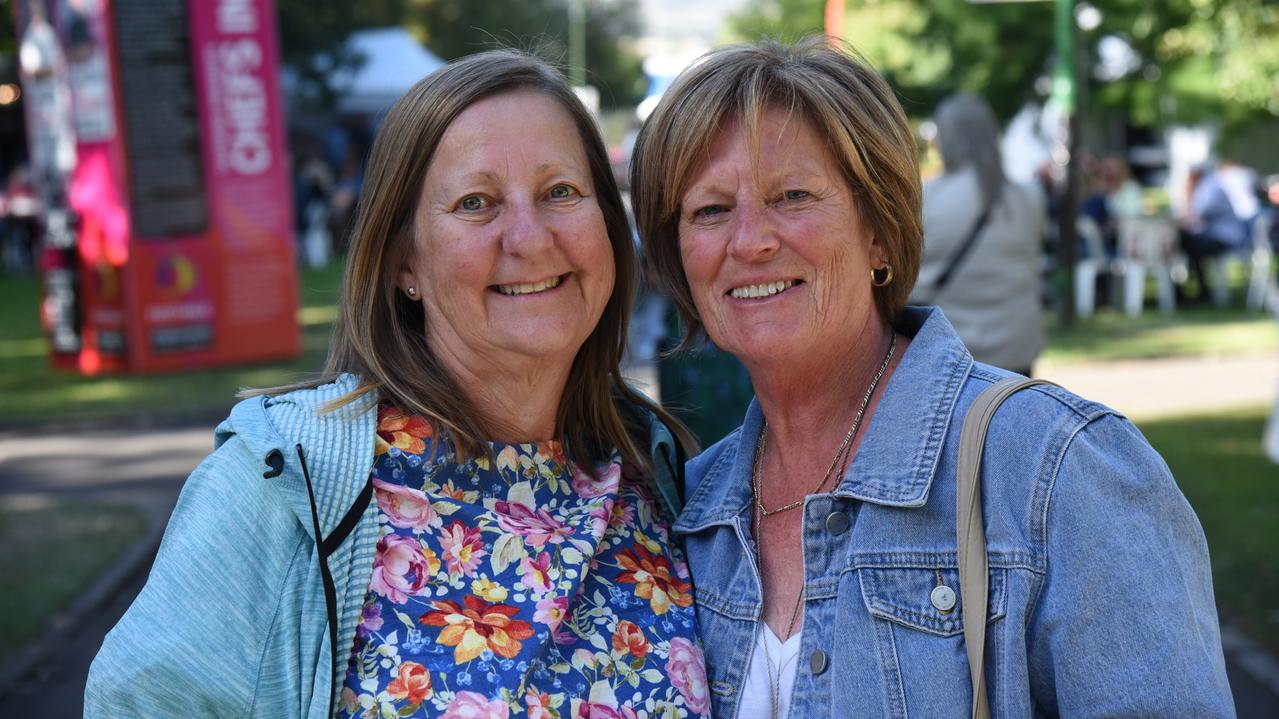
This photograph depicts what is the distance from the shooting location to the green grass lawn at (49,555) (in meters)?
6.60

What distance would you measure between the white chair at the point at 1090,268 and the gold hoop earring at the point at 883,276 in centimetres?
1610

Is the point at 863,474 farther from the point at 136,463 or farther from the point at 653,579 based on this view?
the point at 136,463

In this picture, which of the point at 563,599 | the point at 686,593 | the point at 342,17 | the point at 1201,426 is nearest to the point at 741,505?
the point at 686,593

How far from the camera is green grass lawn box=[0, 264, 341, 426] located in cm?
1220

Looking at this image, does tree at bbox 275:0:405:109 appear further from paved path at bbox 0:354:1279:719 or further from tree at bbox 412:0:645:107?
paved path at bbox 0:354:1279:719

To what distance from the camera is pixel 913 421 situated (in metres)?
2.42

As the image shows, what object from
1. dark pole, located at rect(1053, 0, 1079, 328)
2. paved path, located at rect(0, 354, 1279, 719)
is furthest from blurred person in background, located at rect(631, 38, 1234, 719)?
dark pole, located at rect(1053, 0, 1079, 328)

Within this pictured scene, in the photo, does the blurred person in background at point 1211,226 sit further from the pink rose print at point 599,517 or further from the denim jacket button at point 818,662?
the denim jacket button at point 818,662

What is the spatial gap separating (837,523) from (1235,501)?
21.6ft

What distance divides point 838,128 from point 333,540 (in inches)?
44.8

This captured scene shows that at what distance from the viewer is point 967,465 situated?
7.32ft

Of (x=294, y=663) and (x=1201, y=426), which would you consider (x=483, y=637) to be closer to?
(x=294, y=663)

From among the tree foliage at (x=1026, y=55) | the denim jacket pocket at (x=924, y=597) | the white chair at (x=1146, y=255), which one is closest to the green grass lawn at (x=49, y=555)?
the denim jacket pocket at (x=924, y=597)

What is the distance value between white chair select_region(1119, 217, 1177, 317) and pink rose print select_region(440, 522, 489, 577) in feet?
55.7
